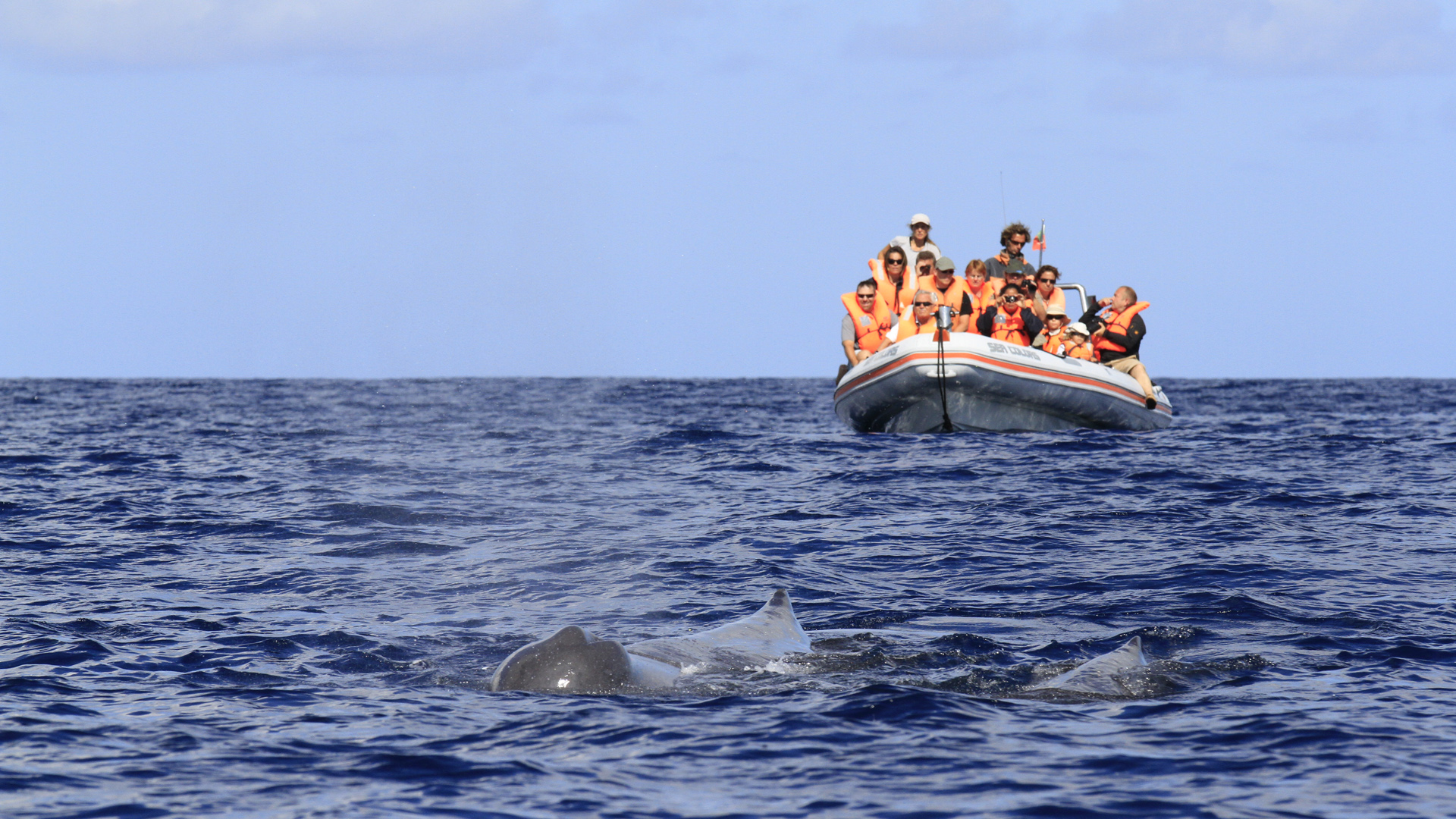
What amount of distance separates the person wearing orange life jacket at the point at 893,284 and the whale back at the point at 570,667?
16.3 metres

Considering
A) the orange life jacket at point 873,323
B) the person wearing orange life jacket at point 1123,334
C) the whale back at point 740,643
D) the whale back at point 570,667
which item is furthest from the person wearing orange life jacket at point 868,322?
the whale back at point 570,667

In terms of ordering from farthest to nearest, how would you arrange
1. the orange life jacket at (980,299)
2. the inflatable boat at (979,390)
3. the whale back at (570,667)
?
1. the orange life jacket at (980,299)
2. the inflatable boat at (979,390)
3. the whale back at (570,667)

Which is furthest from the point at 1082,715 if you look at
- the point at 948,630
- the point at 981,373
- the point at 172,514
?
the point at 981,373

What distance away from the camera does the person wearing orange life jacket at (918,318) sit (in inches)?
848

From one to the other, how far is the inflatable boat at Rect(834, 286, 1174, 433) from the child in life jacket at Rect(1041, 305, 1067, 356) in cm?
80

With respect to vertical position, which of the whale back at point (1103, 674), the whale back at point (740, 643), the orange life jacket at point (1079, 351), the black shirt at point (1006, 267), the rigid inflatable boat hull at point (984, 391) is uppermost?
the black shirt at point (1006, 267)

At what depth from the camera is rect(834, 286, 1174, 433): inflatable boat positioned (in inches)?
824

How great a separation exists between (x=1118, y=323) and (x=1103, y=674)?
681 inches

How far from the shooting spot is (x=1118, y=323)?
23672 mm

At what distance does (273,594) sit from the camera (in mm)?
9906

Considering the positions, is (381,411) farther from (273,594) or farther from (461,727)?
(461,727)

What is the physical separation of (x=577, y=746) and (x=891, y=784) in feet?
4.40

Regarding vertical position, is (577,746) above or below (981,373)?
below

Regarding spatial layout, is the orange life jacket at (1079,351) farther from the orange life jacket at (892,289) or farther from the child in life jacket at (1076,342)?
the orange life jacket at (892,289)
